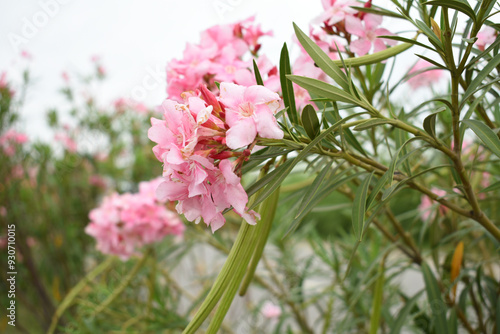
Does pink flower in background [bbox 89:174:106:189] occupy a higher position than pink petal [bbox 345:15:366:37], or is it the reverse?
pink petal [bbox 345:15:366:37]

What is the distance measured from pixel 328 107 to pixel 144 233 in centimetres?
68

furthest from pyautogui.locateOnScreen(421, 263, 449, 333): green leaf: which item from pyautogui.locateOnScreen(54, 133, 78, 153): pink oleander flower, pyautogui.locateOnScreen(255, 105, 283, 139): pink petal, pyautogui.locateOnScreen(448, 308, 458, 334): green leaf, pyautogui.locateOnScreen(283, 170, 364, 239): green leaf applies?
pyautogui.locateOnScreen(54, 133, 78, 153): pink oleander flower

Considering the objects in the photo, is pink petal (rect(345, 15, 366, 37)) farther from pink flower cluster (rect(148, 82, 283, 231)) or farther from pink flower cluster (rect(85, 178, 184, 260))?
pink flower cluster (rect(85, 178, 184, 260))

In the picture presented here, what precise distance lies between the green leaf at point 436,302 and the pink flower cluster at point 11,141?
1.76 meters

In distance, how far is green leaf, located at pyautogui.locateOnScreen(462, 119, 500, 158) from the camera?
10.8 inches

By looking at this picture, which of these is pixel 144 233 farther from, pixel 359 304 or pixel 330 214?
pixel 330 214

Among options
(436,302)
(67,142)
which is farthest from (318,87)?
(67,142)

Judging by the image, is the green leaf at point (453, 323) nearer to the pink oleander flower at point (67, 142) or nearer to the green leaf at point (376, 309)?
the green leaf at point (376, 309)

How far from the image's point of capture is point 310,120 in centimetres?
28

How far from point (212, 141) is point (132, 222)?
72 centimetres

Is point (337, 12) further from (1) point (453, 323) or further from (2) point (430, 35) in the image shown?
(1) point (453, 323)

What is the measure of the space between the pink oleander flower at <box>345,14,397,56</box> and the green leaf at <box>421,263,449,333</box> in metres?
0.31

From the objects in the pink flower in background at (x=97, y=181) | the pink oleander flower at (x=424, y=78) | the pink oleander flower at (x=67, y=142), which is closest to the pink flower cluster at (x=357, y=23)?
the pink oleander flower at (x=424, y=78)

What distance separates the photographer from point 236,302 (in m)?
1.68
